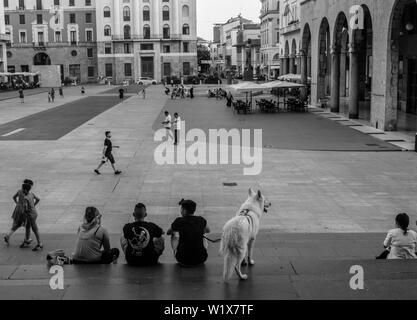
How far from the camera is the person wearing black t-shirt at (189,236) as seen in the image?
880cm

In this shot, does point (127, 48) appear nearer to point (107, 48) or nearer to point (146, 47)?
point (146, 47)

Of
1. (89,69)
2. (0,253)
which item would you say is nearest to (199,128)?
(0,253)

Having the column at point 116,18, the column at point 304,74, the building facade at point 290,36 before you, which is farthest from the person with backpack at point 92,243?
the column at point 116,18

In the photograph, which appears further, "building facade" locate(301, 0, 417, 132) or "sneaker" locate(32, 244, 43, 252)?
"building facade" locate(301, 0, 417, 132)

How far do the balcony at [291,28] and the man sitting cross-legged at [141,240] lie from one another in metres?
55.7

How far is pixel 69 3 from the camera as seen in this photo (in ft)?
351

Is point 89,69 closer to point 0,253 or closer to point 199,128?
point 199,128

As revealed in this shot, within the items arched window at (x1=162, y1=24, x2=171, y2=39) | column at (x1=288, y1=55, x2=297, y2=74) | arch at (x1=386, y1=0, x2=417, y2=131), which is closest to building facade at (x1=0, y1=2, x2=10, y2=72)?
arched window at (x1=162, y1=24, x2=171, y2=39)

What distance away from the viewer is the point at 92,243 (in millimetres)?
9562

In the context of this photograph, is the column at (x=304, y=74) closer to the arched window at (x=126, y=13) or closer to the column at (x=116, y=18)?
the column at (x=116, y=18)

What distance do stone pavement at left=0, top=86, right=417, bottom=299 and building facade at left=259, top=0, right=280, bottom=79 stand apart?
68.1m

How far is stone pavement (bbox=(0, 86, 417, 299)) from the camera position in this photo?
9.65m

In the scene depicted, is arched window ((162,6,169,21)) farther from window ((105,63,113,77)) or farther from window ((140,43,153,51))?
window ((105,63,113,77))
